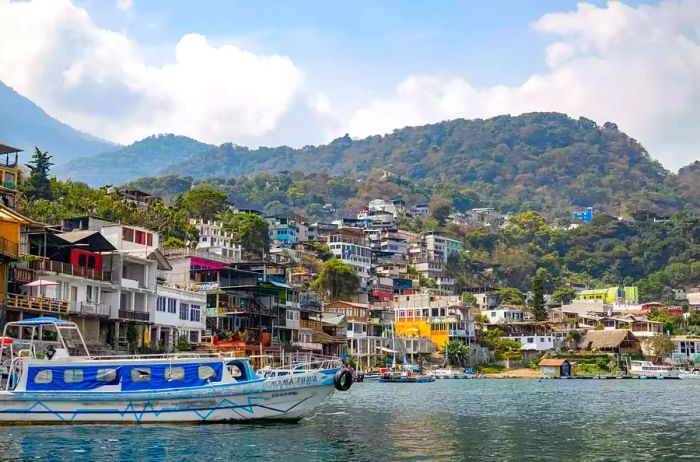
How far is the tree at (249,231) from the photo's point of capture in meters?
129

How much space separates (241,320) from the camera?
268 ft

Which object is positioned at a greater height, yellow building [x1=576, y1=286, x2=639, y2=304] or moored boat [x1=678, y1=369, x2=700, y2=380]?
yellow building [x1=576, y1=286, x2=639, y2=304]

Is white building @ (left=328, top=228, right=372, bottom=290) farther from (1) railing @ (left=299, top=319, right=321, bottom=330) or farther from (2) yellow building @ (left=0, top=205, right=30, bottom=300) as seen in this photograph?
(2) yellow building @ (left=0, top=205, right=30, bottom=300)

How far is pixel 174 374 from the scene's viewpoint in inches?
1417

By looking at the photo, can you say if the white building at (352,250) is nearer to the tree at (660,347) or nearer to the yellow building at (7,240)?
the tree at (660,347)

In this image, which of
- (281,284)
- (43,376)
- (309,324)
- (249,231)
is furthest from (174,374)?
(249,231)

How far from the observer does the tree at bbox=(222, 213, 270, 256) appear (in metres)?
129

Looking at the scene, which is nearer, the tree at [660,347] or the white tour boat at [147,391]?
the white tour boat at [147,391]

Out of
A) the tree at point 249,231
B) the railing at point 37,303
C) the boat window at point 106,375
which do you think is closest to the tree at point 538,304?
the tree at point 249,231

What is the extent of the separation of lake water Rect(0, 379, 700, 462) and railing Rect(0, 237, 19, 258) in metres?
16.7

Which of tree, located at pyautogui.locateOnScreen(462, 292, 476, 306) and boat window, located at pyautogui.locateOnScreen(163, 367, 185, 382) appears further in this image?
tree, located at pyautogui.locateOnScreen(462, 292, 476, 306)

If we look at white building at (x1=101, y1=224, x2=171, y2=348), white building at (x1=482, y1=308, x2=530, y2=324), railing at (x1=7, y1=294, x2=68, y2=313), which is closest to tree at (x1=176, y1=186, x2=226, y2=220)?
white building at (x1=482, y1=308, x2=530, y2=324)

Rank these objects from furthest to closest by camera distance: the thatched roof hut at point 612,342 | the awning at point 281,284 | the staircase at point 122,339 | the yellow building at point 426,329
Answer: the yellow building at point 426,329
the thatched roof hut at point 612,342
the awning at point 281,284
the staircase at point 122,339

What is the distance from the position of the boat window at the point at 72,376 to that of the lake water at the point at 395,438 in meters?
1.99
